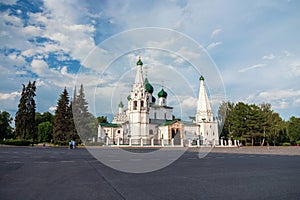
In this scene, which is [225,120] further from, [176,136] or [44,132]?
[44,132]

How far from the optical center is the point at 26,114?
1973 inches

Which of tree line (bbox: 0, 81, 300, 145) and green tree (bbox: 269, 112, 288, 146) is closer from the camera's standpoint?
tree line (bbox: 0, 81, 300, 145)

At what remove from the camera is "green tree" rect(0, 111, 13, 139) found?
211ft

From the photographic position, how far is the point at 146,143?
53.6 meters

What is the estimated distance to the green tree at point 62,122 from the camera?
49.5m

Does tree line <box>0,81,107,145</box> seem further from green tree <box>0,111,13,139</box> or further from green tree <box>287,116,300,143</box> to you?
green tree <box>287,116,300,143</box>

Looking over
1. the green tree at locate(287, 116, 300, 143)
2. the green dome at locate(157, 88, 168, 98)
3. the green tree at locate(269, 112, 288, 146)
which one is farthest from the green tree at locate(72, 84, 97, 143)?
the green tree at locate(287, 116, 300, 143)

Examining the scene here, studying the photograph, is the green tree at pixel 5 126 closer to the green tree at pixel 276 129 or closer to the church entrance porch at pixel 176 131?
the church entrance porch at pixel 176 131

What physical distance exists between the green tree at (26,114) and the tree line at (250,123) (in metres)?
46.7

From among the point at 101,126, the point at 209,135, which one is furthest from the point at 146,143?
the point at 209,135

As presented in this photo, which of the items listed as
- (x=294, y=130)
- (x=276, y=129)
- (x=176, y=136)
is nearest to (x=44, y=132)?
(x=176, y=136)

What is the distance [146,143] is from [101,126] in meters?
15.4

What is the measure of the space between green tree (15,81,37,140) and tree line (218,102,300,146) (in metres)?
46.7

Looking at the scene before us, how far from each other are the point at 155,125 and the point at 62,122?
2271 centimetres
